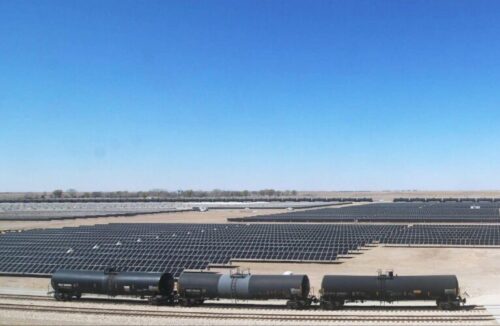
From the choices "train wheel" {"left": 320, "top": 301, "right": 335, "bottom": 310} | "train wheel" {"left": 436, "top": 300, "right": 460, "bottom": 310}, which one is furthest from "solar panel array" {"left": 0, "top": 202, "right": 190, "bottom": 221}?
"train wheel" {"left": 436, "top": 300, "right": 460, "bottom": 310}

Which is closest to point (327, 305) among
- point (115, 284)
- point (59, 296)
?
point (115, 284)

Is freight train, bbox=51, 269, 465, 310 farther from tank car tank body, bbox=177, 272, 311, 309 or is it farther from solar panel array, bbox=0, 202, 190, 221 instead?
solar panel array, bbox=0, 202, 190, 221

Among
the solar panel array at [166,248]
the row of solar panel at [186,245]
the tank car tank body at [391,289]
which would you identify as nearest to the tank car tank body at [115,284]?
the tank car tank body at [391,289]

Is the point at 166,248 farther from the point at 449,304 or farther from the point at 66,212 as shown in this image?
the point at 66,212

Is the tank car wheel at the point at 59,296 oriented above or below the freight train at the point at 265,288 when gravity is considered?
below

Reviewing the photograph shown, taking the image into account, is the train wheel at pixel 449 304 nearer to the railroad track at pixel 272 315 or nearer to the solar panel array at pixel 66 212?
the railroad track at pixel 272 315

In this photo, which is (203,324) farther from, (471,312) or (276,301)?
(471,312)

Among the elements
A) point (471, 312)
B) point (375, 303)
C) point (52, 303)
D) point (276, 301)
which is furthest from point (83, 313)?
point (471, 312)
